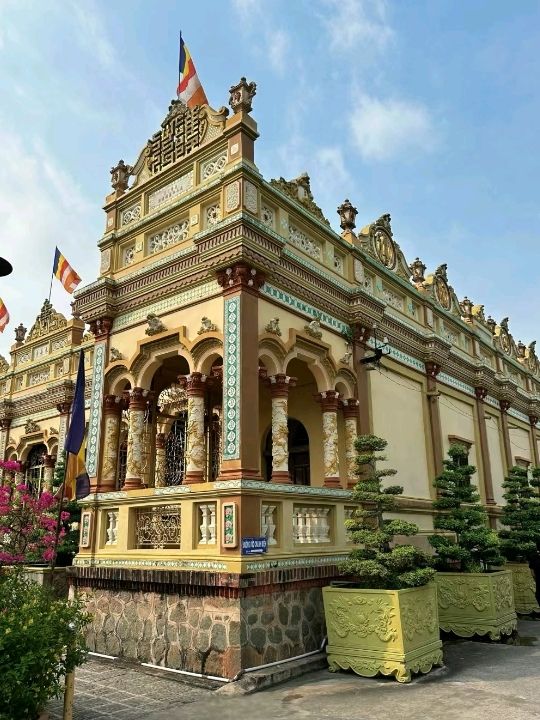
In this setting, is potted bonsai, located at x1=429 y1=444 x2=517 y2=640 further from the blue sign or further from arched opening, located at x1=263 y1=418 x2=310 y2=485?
the blue sign

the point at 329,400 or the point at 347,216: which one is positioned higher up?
the point at 347,216

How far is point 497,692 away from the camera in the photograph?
734 centimetres

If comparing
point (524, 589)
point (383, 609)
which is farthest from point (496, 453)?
point (383, 609)

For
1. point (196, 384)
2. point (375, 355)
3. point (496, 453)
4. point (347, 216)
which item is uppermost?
point (347, 216)

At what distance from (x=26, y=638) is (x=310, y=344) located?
7009 mm

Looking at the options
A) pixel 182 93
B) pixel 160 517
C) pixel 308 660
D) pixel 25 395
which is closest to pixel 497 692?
pixel 308 660

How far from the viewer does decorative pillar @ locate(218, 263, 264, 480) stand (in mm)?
8758

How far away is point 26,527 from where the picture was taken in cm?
1366

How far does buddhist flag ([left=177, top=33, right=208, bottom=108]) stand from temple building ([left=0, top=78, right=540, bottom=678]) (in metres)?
0.22

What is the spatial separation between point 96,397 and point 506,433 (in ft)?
44.7

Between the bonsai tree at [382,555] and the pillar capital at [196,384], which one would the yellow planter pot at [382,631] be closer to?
the bonsai tree at [382,555]

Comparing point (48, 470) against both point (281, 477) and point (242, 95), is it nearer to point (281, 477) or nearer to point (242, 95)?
point (281, 477)

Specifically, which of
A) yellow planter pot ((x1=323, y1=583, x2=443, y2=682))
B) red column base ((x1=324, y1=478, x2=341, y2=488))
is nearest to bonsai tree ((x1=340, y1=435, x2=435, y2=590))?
yellow planter pot ((x1=323, y1=583, x2=443, y2=682))

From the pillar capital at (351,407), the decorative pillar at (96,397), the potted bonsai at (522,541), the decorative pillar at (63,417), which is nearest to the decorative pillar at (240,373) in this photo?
the pillar capital at (351,407)
